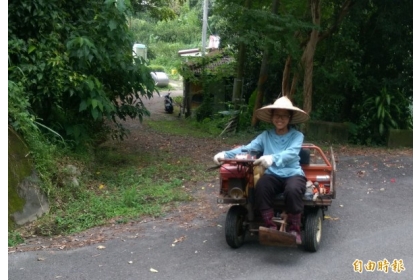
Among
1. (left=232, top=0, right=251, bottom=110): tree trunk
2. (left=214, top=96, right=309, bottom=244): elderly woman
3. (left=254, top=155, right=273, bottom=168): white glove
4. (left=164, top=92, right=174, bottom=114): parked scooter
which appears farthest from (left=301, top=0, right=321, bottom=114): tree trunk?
(left=164, top=92, right=174, bottom=114): parked scooter

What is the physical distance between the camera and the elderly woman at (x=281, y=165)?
5742mm

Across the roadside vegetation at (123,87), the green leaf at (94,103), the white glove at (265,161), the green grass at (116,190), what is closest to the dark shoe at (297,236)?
the white glove at (265,161)

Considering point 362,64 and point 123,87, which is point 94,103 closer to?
point 123,87

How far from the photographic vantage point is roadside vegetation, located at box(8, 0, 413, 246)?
318 inches

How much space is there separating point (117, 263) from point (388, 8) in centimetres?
1207

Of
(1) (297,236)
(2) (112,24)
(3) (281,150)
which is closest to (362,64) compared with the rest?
(2) (112,24)

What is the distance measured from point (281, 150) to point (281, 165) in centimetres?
34

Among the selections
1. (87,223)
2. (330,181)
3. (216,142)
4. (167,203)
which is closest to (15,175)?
(87,223)

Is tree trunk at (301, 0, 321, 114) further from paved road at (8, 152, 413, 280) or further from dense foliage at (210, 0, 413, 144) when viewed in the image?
paved road at (8, 152, 413, 280)

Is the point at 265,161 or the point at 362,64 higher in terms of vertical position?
the point at 362,64

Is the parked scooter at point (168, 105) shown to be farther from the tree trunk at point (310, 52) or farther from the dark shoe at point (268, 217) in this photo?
the dark shoe at point (268, 217)

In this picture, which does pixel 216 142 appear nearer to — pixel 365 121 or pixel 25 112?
pixel 365 121

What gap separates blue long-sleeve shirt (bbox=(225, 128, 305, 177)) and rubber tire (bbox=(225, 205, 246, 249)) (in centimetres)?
59

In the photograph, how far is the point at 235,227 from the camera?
19.8 feet
